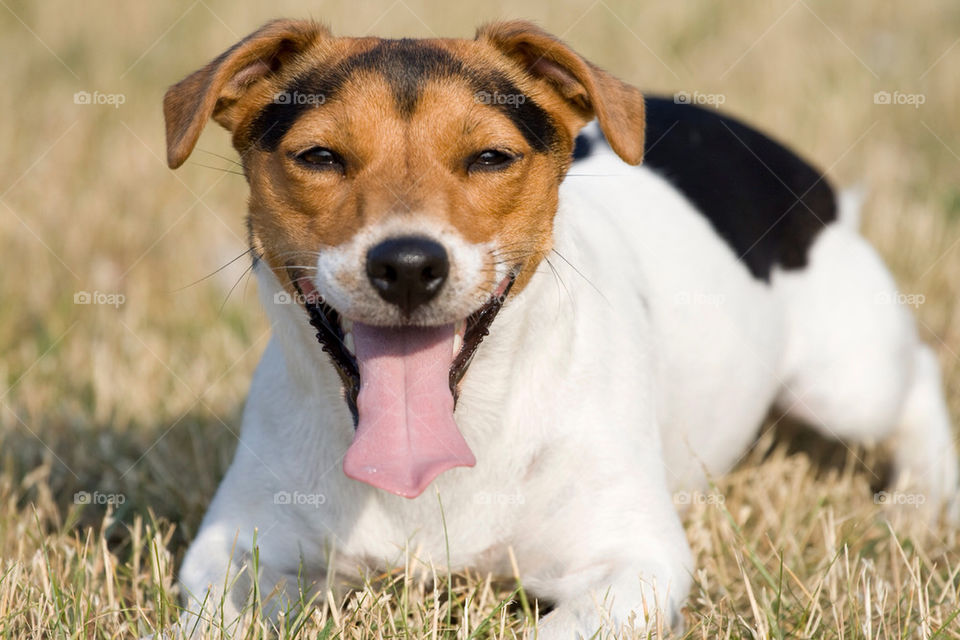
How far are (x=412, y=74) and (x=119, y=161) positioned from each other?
5.39m

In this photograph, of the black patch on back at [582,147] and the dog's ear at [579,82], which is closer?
the dog's ear at [579,82]

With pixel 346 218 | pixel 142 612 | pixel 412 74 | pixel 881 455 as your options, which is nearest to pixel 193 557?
pixel 142 612

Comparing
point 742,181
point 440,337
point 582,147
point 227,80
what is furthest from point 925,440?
point 227,80

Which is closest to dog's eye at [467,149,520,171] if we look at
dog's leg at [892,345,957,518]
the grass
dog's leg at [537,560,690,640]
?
the grass

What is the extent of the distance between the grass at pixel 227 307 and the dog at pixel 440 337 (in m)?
0.18

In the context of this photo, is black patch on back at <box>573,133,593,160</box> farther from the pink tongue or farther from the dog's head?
the pink tongue

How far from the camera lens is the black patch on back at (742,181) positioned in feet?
17.1

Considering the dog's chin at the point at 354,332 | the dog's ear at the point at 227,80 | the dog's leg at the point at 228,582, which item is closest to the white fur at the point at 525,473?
the dog's leg at the point at 228,582

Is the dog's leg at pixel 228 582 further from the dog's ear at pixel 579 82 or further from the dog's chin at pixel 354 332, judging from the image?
the dog's ear at pixel 579 82

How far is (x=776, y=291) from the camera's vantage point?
531 cm

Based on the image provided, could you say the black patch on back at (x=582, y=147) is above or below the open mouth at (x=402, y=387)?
above

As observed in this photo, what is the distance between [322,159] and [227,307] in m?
3.35

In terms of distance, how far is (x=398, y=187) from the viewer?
11.3 feet

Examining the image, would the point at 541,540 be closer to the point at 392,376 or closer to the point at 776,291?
the point at 392,376
